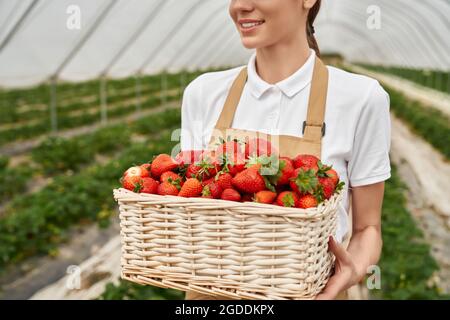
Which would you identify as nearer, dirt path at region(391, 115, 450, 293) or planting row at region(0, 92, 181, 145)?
dirt path at region(391, 115, 450, 293)

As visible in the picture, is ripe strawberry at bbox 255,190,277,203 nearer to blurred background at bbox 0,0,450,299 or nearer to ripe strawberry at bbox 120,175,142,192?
ripe strawberry at bbox 120,175,142,192

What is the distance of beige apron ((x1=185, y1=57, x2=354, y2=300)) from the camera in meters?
1.48

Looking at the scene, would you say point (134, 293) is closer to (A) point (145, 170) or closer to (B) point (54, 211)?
(A) point (145, 170)

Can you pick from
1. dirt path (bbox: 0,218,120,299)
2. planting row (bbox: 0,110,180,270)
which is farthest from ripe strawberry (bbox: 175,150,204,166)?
planting row (bbox: 0,110,180,270)

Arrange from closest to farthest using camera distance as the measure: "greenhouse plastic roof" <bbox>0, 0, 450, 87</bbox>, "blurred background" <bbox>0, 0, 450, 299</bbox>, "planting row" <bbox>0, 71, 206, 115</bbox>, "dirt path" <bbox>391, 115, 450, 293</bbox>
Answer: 1. "blurred background" <bbox>0, 0, 450, 299</bbox>
2. "dirt path" <bbox>391, 115, 450, 293</bbox>
3. "greenhouse plastic roof" <bbox>0, 0, 450, 87</bbox>
4. "planting row" <bbox>0, 71, 206, 115</bbox>

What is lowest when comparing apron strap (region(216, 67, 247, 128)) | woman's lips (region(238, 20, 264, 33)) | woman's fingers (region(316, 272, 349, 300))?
woman's fingers (region(316, 272, 349, 300))

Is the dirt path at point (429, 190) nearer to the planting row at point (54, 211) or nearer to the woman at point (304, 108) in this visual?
the woman at point (304, 108)

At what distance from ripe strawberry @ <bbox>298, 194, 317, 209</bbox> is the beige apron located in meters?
0.26

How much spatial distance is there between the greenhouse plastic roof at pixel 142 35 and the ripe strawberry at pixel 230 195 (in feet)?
4.24

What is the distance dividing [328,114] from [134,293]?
2.09m

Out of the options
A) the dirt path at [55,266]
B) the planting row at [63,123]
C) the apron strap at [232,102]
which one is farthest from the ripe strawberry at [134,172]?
the planting row at [63,123]

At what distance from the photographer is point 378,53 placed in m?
27.5

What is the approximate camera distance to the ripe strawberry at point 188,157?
143 centimetres

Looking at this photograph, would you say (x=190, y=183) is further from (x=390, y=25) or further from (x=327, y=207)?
(x=390, y=25)
